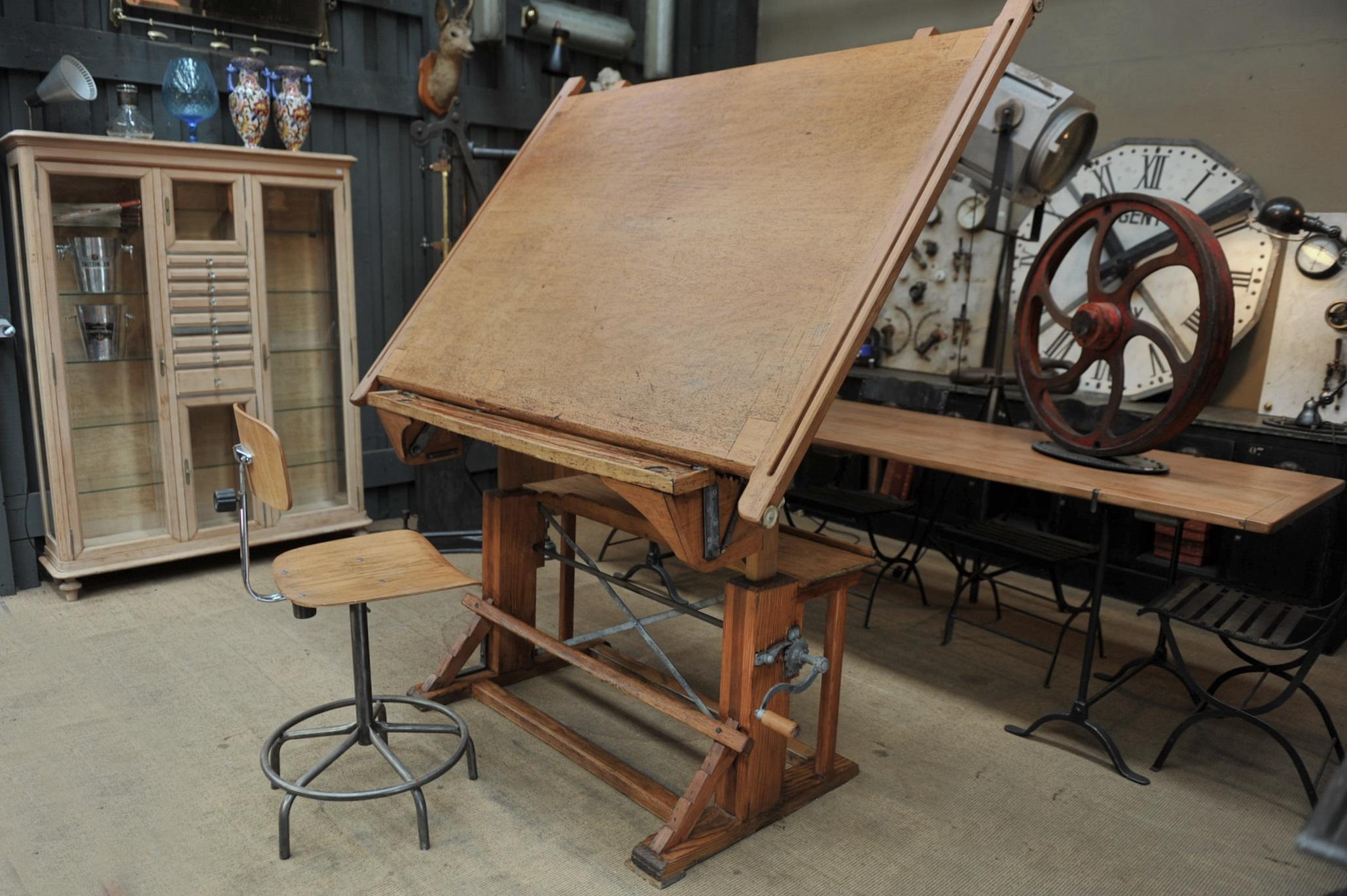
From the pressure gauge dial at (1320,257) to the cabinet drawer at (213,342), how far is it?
414 centimetres

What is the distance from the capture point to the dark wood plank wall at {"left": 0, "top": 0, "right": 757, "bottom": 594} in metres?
3.62

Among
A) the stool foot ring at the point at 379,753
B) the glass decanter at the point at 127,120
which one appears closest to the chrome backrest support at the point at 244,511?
the stool foot ring at the point at 379,753

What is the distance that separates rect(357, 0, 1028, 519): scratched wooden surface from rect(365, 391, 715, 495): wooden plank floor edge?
0.03 metres

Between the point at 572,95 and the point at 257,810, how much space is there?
2.18m

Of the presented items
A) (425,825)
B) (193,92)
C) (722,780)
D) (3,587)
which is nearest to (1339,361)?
(722,780)

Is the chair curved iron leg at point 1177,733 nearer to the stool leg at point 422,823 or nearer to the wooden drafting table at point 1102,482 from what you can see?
the wooden drafting table at point 1102,482

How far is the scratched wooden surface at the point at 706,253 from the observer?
6.32 feet

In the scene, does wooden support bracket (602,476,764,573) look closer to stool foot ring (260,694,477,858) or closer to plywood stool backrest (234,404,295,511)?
plywood stool backrest (234,404,295,511)

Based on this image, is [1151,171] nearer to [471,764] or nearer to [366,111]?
[366,111]

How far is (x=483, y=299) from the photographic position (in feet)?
8.77

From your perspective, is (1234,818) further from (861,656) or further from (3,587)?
(3,587)

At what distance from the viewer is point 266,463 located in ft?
6.99

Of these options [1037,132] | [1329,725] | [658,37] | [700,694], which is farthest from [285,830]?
[658,37]

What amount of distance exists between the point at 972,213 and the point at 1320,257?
4.95 ft
